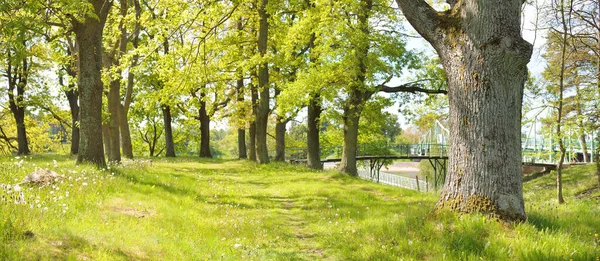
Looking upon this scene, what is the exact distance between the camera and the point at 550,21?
12953mm

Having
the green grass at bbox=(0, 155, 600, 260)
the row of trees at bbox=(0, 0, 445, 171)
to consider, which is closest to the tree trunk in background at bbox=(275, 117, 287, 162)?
the row of trees at bbox=(0, 0, 445, 171)

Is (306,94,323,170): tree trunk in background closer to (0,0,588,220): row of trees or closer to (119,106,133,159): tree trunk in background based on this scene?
(0,0,588,220): row of trees

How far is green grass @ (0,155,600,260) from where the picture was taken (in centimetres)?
440

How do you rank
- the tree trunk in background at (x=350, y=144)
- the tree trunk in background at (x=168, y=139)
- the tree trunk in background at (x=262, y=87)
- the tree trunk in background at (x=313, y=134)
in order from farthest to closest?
the tree trunk in background at (x=168, y=139) < the tree trunk in background at (x=313, y=134) < the tree trunk in background at (x=262, y=87) < the tree trunk in background at (x=350, y=144)

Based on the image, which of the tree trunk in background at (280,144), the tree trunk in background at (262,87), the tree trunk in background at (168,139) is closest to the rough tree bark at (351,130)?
the tree trunk in background at (262,87)

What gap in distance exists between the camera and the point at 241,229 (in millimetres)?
7117

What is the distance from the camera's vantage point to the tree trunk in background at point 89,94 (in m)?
11.6

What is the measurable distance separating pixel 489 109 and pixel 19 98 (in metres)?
28.3

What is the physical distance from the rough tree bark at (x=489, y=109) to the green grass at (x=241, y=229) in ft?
1.30

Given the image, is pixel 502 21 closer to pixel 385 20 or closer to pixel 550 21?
pixel 550 21

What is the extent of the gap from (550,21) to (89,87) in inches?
567

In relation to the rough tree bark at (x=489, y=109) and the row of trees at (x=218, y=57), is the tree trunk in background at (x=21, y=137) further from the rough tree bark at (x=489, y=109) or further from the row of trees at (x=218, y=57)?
the rough tree bark at (x=489, y=109)

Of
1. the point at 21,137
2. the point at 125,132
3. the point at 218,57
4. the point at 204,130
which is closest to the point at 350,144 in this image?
the point at 218,57

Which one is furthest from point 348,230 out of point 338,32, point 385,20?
point 385,20
